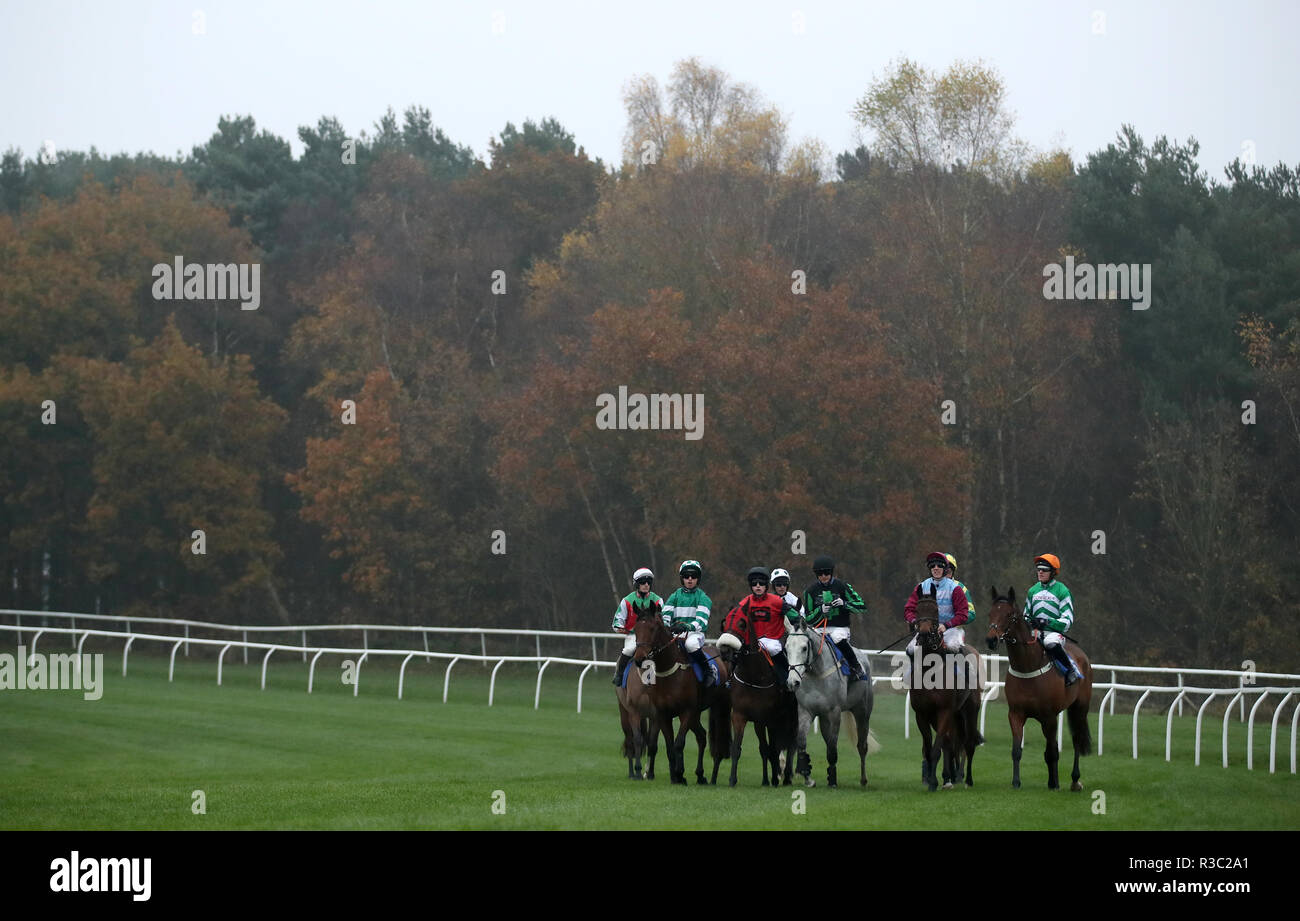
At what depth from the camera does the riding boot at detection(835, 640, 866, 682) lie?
1452 centimetres

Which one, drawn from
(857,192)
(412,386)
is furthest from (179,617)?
(857,192)

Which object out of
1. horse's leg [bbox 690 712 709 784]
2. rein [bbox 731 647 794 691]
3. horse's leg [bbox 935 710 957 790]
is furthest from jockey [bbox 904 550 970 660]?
horse's leg [bbox 690 712 709 784]

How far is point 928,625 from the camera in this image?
44.0 ft

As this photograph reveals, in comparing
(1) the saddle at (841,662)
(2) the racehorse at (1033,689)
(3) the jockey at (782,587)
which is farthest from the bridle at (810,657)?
(2) the racehorse at (1033,689)

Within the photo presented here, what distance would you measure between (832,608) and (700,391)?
1650 cm

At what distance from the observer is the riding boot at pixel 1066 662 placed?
1363cm

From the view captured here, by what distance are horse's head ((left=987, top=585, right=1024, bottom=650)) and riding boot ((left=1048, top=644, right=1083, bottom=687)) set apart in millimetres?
475

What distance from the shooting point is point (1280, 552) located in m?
32.7

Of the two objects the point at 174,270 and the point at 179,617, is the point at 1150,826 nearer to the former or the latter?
the point at 179,617

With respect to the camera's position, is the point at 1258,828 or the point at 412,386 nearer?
the point at 1258,828

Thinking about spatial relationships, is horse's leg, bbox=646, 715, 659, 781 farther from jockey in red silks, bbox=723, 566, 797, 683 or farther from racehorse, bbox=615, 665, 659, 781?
jockey in red silks, bbox=723, 566, 797, 683

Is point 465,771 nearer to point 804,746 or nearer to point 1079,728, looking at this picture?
point 804,746

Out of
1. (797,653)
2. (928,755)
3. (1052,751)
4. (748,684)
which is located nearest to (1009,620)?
(1052,751)
